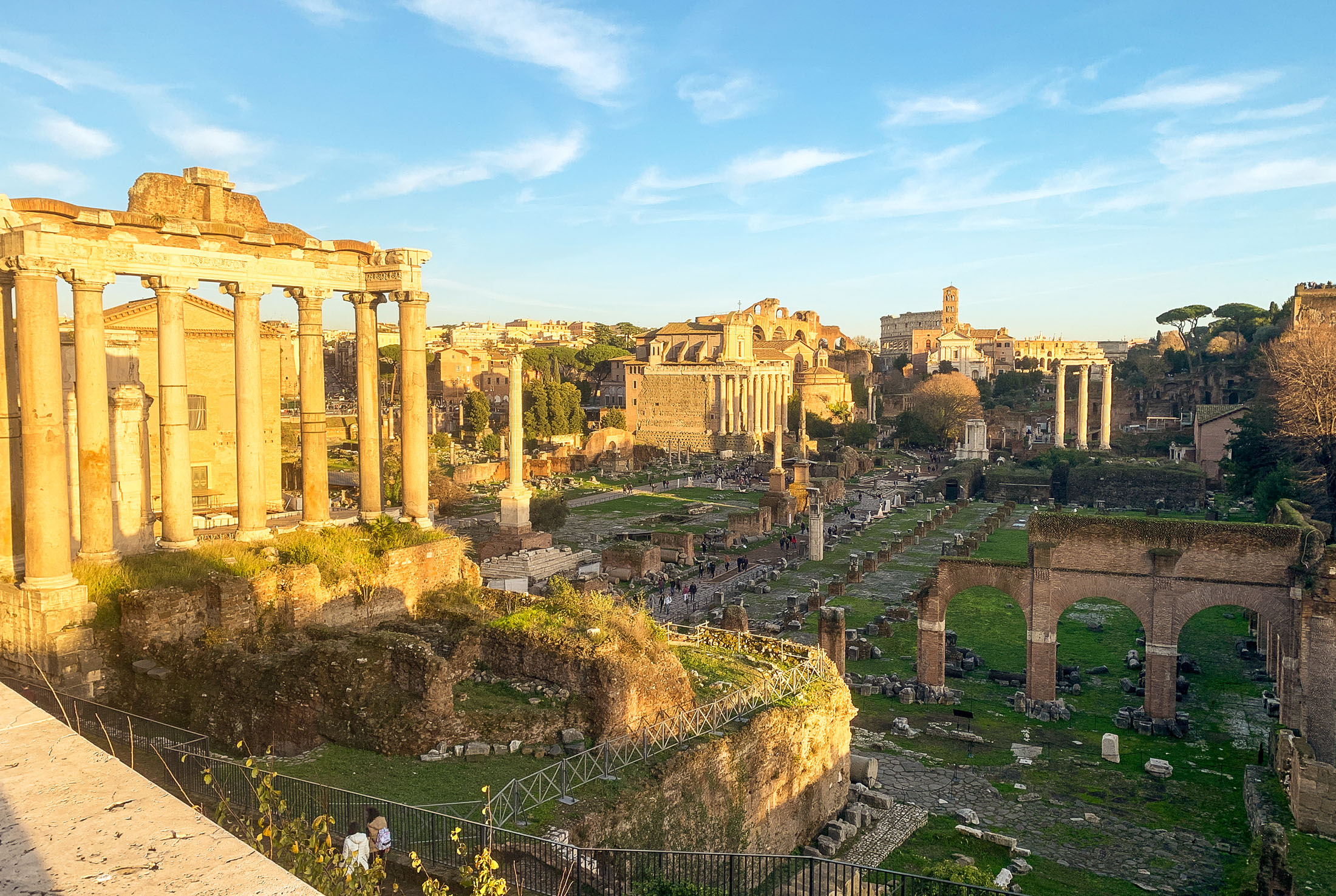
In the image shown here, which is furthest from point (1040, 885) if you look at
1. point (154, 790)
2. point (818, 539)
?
point (818, 539)

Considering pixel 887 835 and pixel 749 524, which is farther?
pixel 749 524

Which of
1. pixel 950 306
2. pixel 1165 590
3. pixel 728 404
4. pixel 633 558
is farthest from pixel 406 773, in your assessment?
pixel 950 306

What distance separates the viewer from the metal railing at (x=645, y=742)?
859 centimetres

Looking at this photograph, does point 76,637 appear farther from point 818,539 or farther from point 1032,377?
point 1032,377

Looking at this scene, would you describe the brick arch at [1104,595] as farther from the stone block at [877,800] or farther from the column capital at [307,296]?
the column capital at [307,296]

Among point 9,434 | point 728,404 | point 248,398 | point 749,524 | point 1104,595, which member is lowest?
point 749,524

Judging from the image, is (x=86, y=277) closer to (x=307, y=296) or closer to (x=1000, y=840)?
(x=307, y=296)

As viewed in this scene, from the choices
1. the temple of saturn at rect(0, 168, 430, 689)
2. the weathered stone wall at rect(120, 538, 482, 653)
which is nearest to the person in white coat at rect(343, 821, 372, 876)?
the weathered stone wall at rect(120, 538, 482, 653)

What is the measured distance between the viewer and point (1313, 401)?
32938mm

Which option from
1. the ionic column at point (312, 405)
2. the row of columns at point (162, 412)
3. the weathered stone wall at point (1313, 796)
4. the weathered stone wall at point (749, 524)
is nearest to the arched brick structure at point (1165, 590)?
the weathered stone wall at point (1313, 796)

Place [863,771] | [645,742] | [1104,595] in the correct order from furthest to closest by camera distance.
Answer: [1104,595] → [863,771] → [645,742]

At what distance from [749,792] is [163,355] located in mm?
10028

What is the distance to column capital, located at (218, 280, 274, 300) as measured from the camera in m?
14.2

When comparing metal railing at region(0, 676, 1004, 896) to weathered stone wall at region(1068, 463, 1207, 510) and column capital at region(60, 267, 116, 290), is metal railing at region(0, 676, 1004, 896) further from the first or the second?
weathered stone wall at region(1068, 463, 1207, 510)
